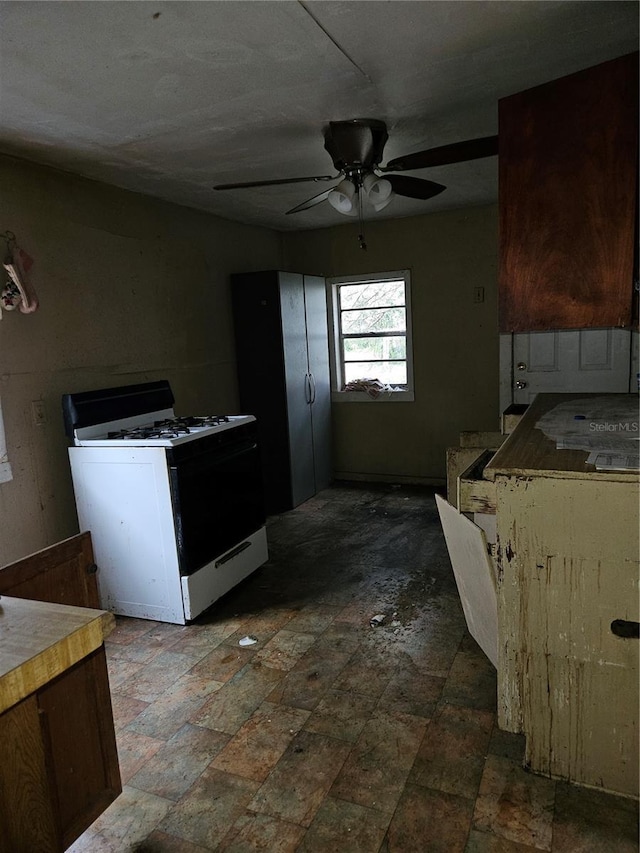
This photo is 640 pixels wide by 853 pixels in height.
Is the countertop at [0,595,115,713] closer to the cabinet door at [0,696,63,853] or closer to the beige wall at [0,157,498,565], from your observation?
the cabinet door at [0,696,63,853]

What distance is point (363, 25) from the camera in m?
1.79

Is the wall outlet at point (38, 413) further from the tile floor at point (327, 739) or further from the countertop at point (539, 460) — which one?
the countertop at point (539, 460)

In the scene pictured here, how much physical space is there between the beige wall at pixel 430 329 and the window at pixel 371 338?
0.09 metres

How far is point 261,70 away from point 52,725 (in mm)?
2177

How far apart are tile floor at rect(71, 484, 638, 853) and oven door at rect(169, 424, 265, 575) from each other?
1.25 feet

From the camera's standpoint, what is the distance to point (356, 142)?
2.68m

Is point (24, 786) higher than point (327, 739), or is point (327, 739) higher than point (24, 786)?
point (24, 786)

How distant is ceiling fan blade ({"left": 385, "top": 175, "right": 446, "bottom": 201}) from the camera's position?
2.85 m

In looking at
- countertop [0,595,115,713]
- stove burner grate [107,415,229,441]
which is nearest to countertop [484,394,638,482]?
countertop [0,595,115,713]

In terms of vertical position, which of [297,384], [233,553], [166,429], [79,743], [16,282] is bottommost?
[233,553]

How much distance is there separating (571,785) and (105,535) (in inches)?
94.3

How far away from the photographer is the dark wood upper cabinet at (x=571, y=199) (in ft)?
6.26

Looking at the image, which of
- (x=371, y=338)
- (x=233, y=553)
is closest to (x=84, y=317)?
(x=233, y=553)

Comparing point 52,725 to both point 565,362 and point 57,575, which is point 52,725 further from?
point 565,362
